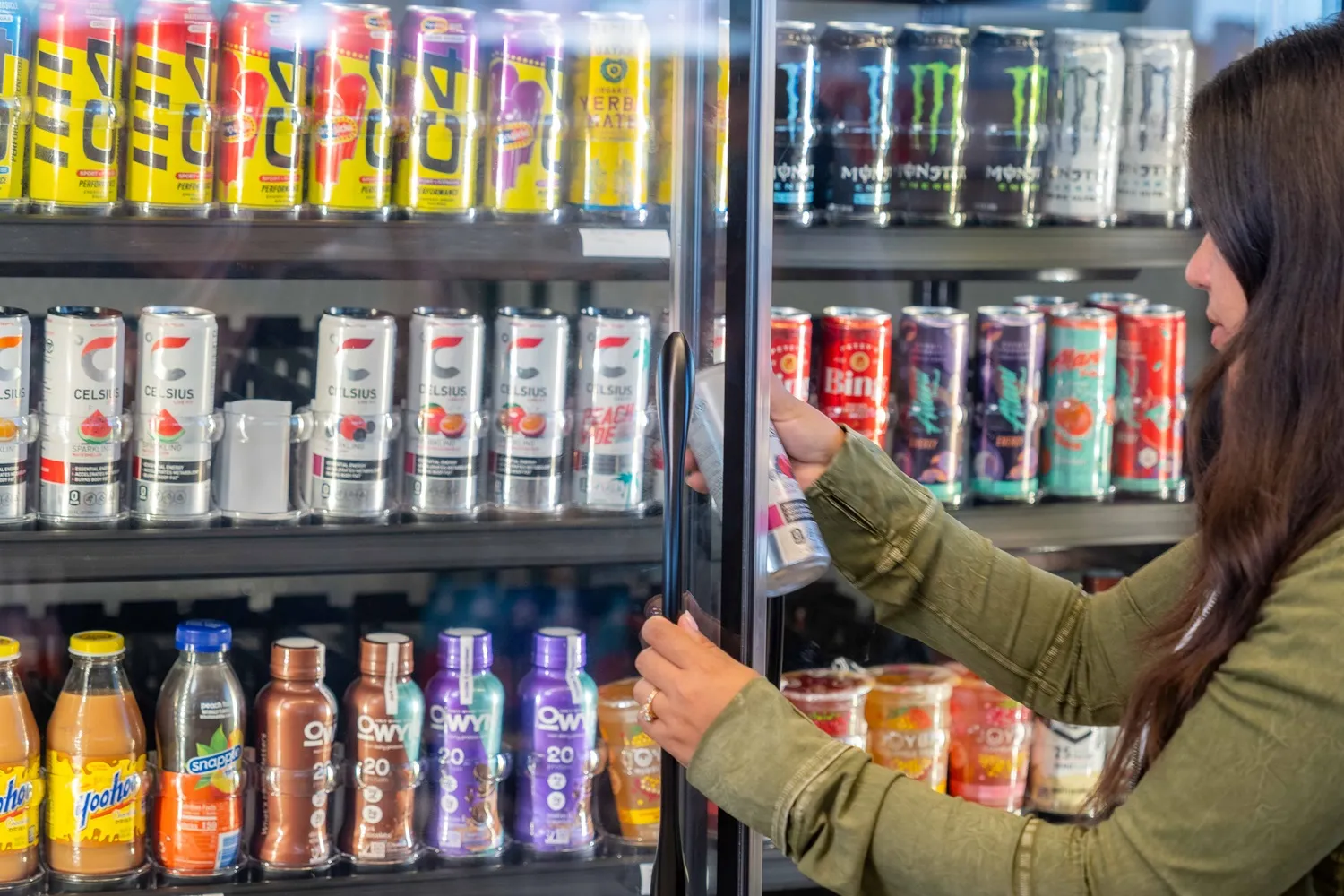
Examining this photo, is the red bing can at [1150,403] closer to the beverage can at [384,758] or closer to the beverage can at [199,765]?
the beverage can at [384,758]

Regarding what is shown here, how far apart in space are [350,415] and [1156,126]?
105cm

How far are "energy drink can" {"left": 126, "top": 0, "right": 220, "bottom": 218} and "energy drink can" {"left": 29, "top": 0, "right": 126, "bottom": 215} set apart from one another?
0.08ft

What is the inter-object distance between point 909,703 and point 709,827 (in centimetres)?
80

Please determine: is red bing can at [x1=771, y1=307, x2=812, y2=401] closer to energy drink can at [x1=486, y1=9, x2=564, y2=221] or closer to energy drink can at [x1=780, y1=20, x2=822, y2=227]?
energy drink can at [x1=780, y1=20, x2=822, y2=227]

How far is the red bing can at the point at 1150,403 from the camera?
1799 millimetres

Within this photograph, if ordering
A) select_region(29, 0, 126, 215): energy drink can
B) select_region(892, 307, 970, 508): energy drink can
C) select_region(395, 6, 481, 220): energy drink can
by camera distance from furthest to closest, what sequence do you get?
select_region(892, 307, 970, 508): energy drink can
select_region(395, 6, 481, 220): energy drink can
select_region(29, 0, 126, 215): energy drink can

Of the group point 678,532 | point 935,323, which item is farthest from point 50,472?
point 935,323

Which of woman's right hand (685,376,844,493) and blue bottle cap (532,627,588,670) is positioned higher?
woman's right hand (685,376,844,493)

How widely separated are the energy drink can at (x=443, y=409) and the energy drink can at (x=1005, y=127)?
0.67 meters

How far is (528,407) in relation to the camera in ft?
5.12

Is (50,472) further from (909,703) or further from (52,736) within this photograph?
(909,703)

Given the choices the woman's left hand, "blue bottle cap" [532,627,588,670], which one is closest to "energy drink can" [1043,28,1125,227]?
"blue bottle cap" [532,627,588,670]

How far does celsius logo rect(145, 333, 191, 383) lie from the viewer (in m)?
1.45

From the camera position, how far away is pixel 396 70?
4.97 feet
